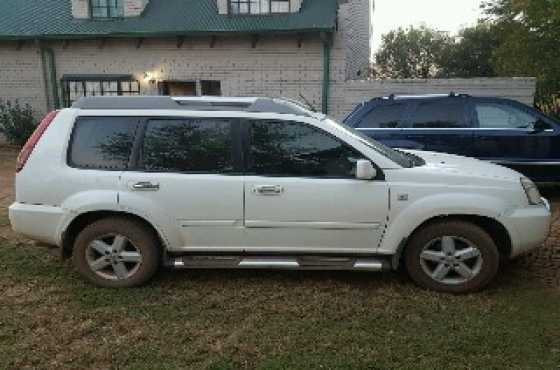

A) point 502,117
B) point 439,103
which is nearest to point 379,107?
point 439,103

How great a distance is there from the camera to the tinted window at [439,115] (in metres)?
8.03

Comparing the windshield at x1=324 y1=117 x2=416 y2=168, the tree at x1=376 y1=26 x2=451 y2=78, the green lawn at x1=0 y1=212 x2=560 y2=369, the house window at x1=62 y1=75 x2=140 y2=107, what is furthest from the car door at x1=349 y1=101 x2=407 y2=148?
the tree at x1=376 y1=26 x2=451 y2=78

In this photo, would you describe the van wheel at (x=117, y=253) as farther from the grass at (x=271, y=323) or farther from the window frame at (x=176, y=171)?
the window frame at (x=176, y=171)

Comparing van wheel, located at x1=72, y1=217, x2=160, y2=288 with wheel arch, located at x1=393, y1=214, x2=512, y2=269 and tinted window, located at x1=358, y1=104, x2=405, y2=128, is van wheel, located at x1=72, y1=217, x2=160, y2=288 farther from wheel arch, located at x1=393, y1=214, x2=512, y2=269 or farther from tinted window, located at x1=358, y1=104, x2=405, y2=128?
tinted window, located at x1=358, y1=104, x2=405, y2=128

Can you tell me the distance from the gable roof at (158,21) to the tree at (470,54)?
1790 centimetres

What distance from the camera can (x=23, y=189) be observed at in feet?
15.4

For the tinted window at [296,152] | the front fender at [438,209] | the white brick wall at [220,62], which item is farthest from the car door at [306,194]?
the white brick wall at [220,62]

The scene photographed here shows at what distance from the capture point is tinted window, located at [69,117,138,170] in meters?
4.66

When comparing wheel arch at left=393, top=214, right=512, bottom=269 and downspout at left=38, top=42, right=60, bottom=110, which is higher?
downspout at left=38, top=42, right=60, bottom=110

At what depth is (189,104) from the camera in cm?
479

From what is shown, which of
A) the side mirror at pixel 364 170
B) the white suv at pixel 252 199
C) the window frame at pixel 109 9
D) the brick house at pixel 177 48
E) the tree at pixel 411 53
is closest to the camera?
the side mirror at pixel 364 170

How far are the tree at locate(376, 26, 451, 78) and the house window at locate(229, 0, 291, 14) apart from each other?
17775 mm

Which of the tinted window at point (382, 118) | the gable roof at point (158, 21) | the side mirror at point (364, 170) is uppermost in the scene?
the gable roof at point (158, 21)

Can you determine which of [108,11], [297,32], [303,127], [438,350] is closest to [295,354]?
[438,350]
